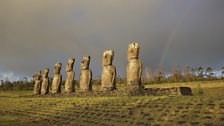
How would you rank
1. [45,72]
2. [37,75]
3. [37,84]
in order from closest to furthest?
[45,72] < [37,84] < [37,75]

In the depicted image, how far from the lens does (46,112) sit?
74.3 ft

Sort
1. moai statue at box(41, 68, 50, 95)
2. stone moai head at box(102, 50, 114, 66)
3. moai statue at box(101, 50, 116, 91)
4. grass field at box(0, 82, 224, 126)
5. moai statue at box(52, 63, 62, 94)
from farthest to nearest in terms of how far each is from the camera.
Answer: moai statue at box(41, 68, 50, 95) < moai statue at box(52, 63, 62, 94) < stone moai head at box(102, 50, 114, 66) < moai statue at box(101, 50, 116, 91) < grass field at box(0, 82, 224, 126)

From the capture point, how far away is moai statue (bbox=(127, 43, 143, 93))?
80.0ft

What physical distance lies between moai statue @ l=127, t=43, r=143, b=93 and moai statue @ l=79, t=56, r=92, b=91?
6.69m

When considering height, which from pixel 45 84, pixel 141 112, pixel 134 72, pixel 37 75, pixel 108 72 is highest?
pixel 37 75

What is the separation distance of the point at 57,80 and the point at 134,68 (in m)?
14.3

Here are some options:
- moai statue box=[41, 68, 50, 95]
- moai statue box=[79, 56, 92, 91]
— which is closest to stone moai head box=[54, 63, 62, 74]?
moai statue box=[41, 68, 50, 95]

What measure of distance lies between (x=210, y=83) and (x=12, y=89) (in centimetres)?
4073

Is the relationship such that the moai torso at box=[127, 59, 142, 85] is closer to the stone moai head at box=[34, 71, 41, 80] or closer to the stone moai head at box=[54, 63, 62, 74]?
the stone moai head at box=[54, 63, 62, 74]

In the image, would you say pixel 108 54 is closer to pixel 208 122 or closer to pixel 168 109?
pixel 168 109

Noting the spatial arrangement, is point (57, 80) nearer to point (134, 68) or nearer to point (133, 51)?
point (133, 51)

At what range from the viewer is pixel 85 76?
31.3 meters

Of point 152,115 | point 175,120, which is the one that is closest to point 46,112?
point 152,115

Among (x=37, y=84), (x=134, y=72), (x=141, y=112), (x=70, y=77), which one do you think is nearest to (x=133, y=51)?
Result: (x=134, y=72)
